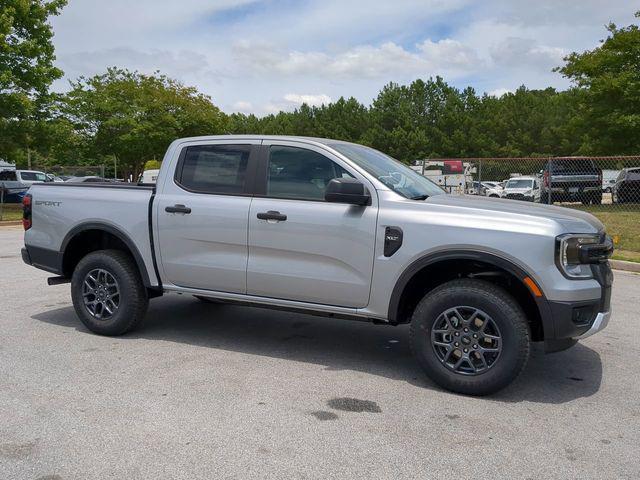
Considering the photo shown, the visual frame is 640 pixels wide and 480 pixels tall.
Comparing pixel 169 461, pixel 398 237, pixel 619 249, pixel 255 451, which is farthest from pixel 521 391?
pixel 619 249

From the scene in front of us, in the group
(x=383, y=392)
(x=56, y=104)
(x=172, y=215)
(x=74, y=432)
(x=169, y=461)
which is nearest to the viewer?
(x=169, y=461)

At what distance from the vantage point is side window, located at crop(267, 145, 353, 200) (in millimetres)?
4828

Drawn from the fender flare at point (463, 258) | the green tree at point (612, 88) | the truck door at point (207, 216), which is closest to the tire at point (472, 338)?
the fender flare at point (463, 258)

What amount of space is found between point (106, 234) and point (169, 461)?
10.5 ft

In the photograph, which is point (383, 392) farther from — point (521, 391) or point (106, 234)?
point (106, 234)

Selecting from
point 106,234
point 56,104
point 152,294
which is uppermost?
point 56,104

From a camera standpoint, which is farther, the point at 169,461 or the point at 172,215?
the point at 172,215

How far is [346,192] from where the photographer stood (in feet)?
14.5

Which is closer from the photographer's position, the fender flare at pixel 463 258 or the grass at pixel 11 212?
the fender flare at pixel 463 258

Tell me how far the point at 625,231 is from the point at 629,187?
390 inches

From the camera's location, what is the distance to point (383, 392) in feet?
14.1

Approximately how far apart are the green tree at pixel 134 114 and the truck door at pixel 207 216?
2720cm

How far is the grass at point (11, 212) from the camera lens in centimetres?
2003

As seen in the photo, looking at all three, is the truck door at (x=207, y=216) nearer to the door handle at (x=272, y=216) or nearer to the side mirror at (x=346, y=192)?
the door handle at (x=272, y=216)
